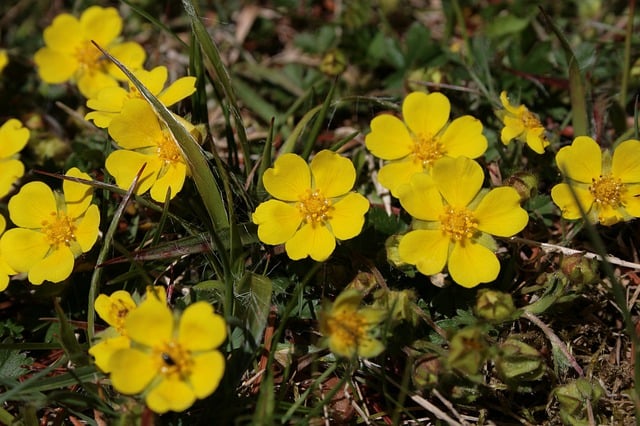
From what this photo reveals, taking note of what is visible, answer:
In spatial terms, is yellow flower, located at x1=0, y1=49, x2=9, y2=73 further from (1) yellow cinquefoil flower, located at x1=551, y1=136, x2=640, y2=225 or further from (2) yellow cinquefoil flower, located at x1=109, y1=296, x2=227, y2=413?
(1) yellow cinquefoil flower, located at x1=551, y1=136, x2=640, y2=225

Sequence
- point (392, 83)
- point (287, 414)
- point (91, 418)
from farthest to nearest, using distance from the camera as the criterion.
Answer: point (392, 83)
point (91, 418)
point (287, 414)

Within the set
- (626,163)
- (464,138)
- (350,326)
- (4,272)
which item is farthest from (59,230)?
(626,163)

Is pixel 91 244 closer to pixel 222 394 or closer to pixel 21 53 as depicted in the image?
pixel 222 394

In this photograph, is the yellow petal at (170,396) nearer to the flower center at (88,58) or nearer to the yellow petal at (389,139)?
the yellow petal at (389,139)

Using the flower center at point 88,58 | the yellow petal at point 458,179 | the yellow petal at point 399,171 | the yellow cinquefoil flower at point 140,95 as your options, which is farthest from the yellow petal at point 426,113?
the flower center at point 88,58

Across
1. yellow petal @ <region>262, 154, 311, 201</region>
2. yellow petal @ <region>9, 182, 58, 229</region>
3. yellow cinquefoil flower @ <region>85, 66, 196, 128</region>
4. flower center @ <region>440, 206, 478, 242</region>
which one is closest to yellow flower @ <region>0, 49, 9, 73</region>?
yellow cinquefoil flower @ <region>85, 66, 196, 128</region>

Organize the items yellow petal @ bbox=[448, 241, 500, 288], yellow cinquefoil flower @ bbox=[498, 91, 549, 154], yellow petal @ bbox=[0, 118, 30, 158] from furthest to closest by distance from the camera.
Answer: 1. yellow petal @ bbox=[0, 118, 30, 158]
2. yellow cinquefoil flower @ bbox=[498, 91, 549, 154]
3. yellow petal @ bbox=[448, 241, 500, 288]

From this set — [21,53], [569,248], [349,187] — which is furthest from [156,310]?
[21,53]
